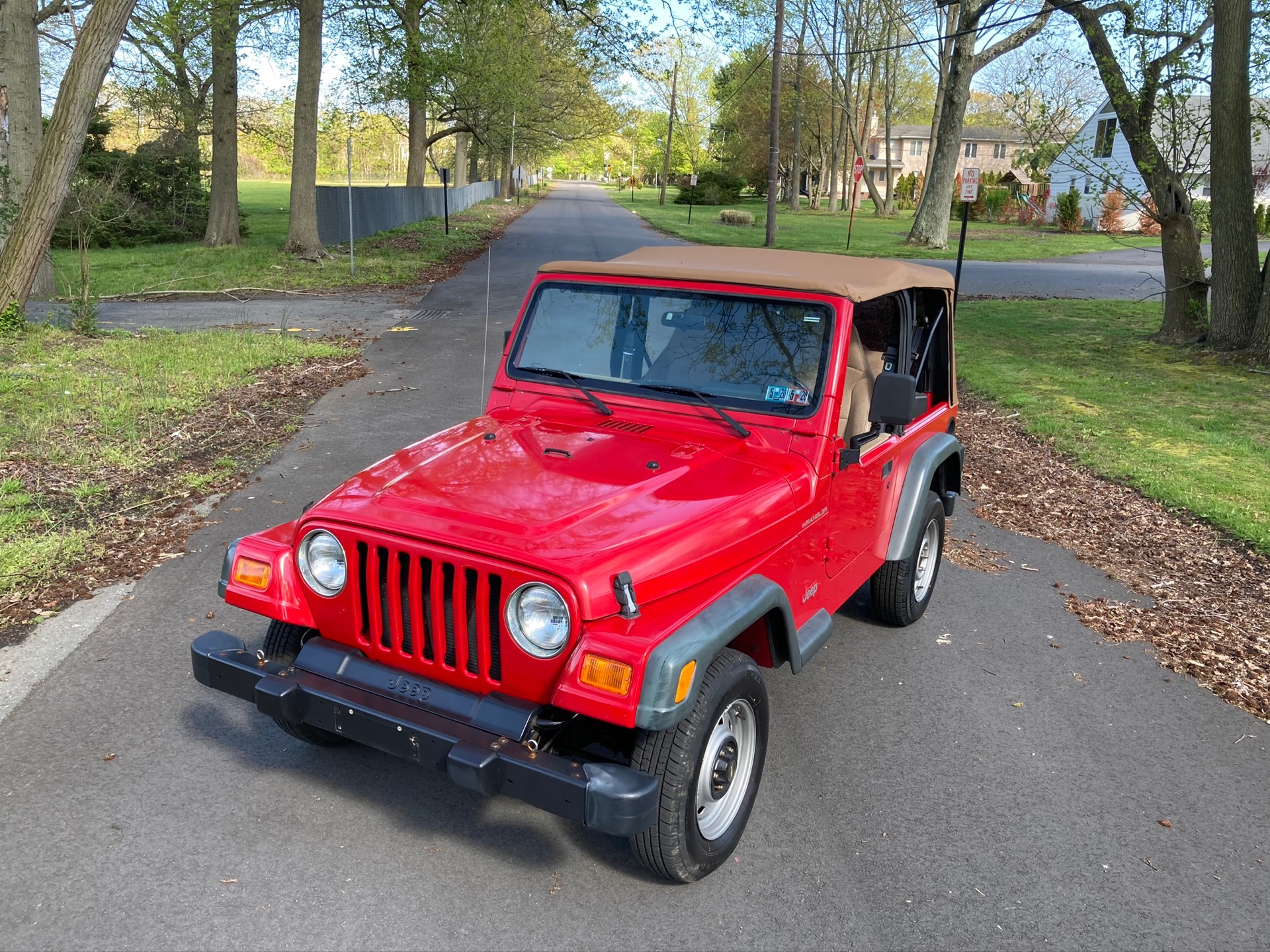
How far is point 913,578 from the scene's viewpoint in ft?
16.2

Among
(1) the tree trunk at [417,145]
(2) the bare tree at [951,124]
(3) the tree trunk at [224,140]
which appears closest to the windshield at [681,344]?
(3) the tree trunk at [224,140]

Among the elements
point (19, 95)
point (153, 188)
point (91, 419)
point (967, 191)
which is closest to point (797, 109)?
point (153, 188)

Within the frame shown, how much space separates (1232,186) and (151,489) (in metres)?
12.6

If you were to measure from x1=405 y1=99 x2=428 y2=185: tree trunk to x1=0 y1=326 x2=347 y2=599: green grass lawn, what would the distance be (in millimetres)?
26086

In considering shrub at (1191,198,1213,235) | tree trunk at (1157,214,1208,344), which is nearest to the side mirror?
tree trunk at (1157,214,1208,344)

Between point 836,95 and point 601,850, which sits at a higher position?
point 836,95

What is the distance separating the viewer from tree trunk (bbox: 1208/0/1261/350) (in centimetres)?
1152

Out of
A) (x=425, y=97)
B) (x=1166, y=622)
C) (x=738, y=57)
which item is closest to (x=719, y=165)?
(x=738, y=57)

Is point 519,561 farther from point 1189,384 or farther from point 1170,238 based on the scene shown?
point 1170,238

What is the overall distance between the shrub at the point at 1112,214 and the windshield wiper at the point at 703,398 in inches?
1815

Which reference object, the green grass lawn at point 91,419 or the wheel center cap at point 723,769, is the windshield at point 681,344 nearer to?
the wheel center cap at point 723,769

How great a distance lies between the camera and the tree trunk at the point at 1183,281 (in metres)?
13.2

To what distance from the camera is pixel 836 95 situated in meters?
52.2

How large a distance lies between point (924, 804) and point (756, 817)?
0.65m
